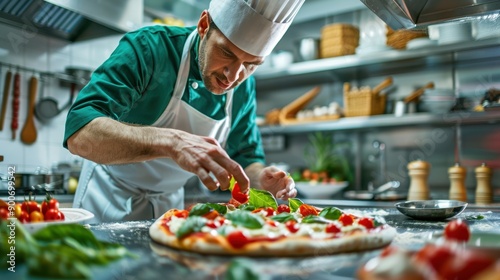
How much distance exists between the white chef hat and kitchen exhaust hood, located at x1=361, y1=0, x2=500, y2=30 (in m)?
0.30

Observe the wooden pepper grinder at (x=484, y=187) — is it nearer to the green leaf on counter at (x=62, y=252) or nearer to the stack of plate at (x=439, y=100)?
the stack of plate at (x=439, y=100)

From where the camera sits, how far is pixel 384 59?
2801 millimetres

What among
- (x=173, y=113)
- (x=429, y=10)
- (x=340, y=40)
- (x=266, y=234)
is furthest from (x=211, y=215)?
(x=340, y=40)

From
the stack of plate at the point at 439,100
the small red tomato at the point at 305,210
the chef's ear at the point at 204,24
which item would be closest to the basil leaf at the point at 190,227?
the small red tomato at the point at 305,210

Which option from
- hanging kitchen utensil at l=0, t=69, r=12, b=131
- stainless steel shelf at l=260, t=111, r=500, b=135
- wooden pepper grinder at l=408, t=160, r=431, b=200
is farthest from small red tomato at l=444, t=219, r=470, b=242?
hanging kitchen utensil at l=0, t=69, r=12, b=131

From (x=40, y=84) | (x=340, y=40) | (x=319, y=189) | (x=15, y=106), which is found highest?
(x=340, y=40)

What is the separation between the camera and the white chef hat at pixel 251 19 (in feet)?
4.75

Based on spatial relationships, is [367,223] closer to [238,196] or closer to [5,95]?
[238,196]

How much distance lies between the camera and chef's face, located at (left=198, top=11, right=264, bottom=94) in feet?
4.82

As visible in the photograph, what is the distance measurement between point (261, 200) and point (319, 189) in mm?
1610

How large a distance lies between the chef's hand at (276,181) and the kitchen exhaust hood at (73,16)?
4.83ft

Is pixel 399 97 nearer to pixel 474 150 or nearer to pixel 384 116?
pixel 384 116

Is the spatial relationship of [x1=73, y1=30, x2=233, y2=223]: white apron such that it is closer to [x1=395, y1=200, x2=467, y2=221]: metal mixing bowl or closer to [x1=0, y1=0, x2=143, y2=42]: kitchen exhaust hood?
[x1=395, y1=200, x2=467, y2=221]: metal mixing bowl

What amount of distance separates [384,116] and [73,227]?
2357 millimetres
